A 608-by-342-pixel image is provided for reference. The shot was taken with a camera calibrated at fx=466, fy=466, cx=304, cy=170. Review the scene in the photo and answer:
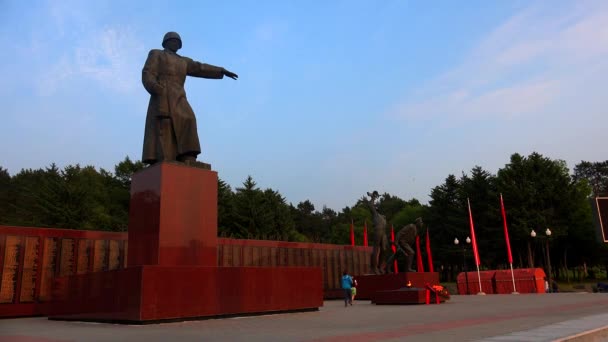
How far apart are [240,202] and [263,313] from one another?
1154 inches

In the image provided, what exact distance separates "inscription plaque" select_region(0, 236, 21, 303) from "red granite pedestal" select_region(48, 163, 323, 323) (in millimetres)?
3734

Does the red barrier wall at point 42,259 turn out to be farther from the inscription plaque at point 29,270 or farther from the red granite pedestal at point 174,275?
the red granite pedestal at point 174,275

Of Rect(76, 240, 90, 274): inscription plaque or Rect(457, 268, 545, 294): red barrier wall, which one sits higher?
Rect(76, 240, 90, 274): inscription plaque

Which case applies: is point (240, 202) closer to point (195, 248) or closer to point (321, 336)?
point (195, 248)

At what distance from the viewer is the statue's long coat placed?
1015 centimetres

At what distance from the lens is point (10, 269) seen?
43.2 ft

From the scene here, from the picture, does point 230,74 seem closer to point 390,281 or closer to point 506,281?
point 390,281

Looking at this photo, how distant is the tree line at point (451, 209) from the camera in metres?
33.9

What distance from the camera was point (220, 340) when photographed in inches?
219

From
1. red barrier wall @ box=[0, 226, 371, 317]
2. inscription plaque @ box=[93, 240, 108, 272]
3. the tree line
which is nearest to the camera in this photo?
Answer: red barrier wall @ box=[0, 226, 371, 317]

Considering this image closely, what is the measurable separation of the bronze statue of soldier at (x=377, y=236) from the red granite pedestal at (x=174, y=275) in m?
8.45

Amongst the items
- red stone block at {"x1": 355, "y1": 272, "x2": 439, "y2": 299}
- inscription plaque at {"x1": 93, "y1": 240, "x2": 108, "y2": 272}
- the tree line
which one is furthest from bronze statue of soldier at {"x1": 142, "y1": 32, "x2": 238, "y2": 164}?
the tree line

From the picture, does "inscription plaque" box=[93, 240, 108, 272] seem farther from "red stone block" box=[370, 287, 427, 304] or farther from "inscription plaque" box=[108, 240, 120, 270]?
"red stone block" box=[370, 287, 427, 304]

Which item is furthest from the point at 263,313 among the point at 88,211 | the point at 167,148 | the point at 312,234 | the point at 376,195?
the point at 312,234
